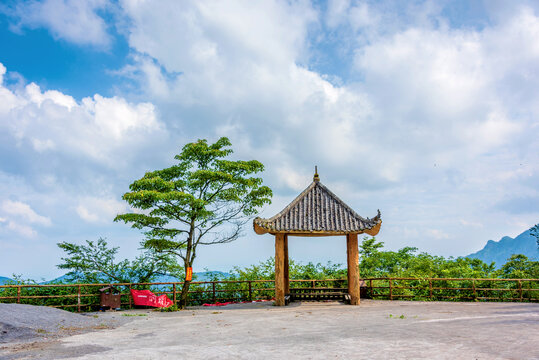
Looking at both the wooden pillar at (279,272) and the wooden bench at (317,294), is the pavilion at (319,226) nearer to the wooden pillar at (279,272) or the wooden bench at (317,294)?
the wooden pillar at (279,272)

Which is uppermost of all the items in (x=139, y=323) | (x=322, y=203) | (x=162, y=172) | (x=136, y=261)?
(x=162, y=172)

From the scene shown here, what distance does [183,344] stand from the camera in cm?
725

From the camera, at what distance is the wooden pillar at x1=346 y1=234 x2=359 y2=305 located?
1363 cm

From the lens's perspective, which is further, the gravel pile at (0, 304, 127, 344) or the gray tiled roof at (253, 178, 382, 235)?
the gray tiled roof at (253, 178, 382, 235)

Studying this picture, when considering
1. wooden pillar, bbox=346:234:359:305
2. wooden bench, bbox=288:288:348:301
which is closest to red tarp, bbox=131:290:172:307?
wooden bench, bbox=288:288:348:301

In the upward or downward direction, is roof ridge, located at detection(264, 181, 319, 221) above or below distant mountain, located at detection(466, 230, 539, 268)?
above

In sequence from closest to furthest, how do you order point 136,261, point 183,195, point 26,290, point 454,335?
point 454,335, point 183,195, point 26,290, point 136,261

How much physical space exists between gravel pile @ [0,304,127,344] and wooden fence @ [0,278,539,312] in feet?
10.00

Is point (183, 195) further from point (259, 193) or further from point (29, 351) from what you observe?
point (29, 351)

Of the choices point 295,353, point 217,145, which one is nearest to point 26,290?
point 217,145

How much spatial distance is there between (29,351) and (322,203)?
33.2 ft

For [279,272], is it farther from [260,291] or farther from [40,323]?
[40,323]

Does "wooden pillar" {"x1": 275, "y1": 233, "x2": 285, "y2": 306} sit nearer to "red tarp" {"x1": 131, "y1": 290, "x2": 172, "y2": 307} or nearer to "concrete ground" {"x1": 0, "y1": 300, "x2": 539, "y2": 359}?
"concrete ground" {"x1": 0, "y1": 300, "x2": 539, "y2": 359}

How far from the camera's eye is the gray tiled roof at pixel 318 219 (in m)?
13.3
